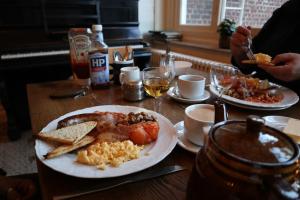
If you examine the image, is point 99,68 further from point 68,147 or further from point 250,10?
point 250,10

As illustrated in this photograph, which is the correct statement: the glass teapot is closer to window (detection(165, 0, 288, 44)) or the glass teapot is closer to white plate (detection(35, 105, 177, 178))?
white plate (detection(35, 105, 177, 178))

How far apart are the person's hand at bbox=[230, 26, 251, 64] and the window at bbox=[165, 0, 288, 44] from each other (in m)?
1.06

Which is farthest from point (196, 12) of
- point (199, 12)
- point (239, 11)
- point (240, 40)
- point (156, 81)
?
point (156, 81)

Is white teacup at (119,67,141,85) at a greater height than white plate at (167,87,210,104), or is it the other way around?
white teacup at (119,67,141,85)

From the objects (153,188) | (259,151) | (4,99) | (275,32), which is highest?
(275,32)

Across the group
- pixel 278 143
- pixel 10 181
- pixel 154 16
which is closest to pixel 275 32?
pixel 278 143

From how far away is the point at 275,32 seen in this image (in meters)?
1.47

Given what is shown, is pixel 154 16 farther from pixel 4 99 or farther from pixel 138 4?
pixel 4 99

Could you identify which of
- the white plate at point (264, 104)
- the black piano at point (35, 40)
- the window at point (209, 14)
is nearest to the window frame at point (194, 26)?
the window at point (209, 14)

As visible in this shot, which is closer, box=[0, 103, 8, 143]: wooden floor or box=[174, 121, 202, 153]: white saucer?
box=[174, 121, 202, 153]: white saucer

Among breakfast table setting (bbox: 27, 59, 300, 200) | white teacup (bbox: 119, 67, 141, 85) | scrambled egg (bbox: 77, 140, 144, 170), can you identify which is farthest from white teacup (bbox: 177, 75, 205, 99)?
scrambled egg (bbox: 77, 140, 144, 170)

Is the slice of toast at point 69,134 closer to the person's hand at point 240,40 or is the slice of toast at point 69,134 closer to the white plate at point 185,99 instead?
the white plate at point 185,99

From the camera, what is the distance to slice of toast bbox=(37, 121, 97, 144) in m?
0.59

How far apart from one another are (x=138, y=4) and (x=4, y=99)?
181 centimetres
